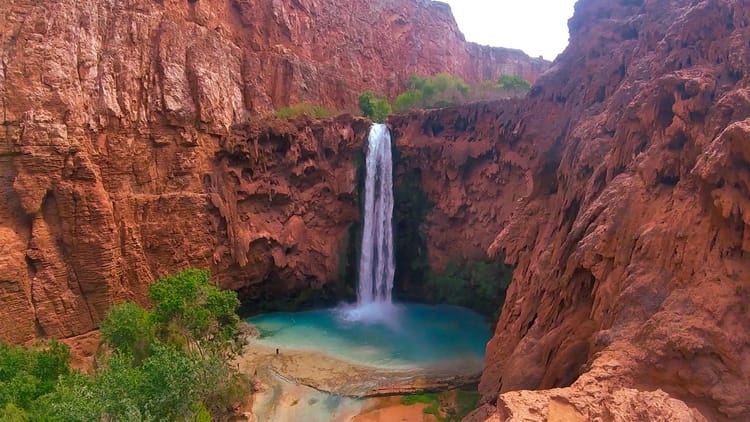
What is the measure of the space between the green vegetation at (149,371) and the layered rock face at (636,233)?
631 centimetres

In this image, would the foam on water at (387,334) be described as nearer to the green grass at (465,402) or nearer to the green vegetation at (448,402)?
the green vegetation at (448,402)

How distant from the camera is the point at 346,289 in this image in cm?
2467

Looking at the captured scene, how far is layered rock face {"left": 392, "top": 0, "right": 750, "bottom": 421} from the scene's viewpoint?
583cm

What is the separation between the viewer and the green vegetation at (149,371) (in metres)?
8.77

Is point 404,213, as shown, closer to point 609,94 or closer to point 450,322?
point 450,322

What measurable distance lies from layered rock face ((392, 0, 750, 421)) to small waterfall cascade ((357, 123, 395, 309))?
1038cm

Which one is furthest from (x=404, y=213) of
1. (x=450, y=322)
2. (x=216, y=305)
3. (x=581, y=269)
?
(x=581, y=269)

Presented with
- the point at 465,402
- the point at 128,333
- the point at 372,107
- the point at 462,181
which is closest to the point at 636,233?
the point at 465,402

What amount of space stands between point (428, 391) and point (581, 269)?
7.02 meters

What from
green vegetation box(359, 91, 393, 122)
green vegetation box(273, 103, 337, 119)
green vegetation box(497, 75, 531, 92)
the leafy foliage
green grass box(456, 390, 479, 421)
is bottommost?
green grass box(456, 390, 479, 421)

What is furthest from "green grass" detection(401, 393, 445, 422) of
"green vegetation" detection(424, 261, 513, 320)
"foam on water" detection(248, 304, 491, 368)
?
"green vegetation" detection(424, 261, 513, 320)

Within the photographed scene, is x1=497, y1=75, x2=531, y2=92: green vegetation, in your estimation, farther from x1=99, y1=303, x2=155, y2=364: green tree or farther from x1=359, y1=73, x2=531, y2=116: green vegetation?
x1=99, y1=303, x2=155, y2=364: green tree

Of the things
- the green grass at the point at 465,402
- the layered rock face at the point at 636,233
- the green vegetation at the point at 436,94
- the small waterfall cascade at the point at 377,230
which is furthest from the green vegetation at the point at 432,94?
the green grass at the point at 465,402

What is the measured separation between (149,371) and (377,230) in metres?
15.8
